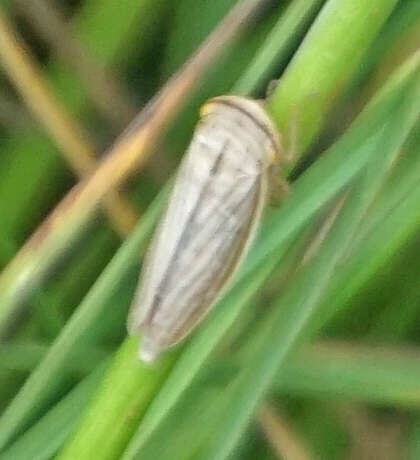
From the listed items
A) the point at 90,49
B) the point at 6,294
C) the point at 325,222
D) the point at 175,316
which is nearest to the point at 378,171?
the point at 325,222

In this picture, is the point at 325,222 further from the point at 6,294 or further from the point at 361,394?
the point at 6,294

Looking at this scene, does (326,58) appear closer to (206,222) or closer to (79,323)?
(206,222)

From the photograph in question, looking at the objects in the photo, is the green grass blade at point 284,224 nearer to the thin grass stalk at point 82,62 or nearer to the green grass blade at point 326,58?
the green grass blade at point 326,58

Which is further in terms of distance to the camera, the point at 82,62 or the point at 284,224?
the point at 82,62

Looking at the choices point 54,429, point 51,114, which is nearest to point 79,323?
point 54,429

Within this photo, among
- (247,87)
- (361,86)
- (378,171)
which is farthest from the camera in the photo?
(361,86)

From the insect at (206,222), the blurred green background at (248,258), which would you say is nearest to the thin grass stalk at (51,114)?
the blurred green background at (248,258)

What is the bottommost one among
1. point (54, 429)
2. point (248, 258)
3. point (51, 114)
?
point (54, 429)
